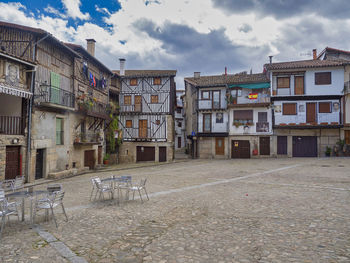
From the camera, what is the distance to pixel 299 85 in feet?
87.9

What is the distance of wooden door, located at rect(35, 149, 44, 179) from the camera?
1513cm

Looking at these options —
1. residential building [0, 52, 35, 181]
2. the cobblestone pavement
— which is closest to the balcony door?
residential building [0, 52, 35, 181]

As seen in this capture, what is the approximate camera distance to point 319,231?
18.1 ft

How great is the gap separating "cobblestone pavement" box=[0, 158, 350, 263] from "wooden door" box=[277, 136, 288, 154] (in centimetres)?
1910

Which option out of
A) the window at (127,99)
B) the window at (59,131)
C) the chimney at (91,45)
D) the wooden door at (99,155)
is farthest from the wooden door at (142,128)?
the window at (59,131)

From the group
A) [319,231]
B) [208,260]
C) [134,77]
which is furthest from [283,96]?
[208,260]

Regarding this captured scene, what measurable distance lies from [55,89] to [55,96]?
44 centimetres

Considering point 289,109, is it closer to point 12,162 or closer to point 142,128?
point 142,128

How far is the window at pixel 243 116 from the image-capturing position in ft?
92.6

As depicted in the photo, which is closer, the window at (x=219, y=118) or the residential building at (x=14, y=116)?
the residential building at (x=14, y=116)

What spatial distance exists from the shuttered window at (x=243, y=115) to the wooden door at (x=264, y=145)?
2.55 metres

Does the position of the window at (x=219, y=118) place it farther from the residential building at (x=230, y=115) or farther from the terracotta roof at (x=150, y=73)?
the terracotta roof at (x=150, y=73)

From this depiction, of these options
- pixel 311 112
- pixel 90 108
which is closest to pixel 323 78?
pixel 311 112

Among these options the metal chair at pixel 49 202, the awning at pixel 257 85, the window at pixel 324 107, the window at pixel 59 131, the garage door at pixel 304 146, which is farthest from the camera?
the awning at pixel 257 85
